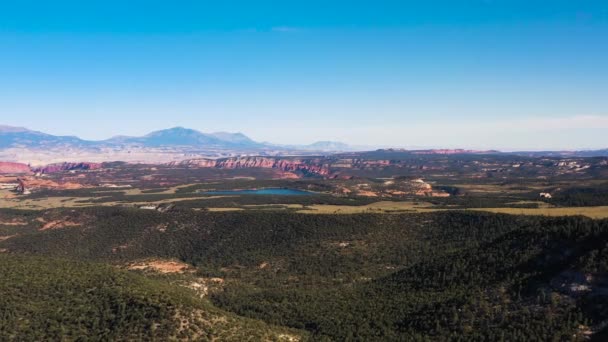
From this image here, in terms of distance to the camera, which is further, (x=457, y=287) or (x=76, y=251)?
(x=76, y=251)

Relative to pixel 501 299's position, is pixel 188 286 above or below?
below

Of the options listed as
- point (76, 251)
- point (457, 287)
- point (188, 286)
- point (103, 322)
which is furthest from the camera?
point (76, 251)

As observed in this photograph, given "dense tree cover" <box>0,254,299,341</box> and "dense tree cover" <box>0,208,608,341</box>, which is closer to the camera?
"dense tree cover" <box>0,254,299,341</box>

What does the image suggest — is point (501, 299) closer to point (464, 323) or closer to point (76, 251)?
point (464, 323)

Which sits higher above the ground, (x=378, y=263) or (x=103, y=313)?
(x=103, y=313)

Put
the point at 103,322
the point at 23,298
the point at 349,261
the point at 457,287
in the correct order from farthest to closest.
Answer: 1. the point at 349,261
2. the point at 457,287
3. the point at 23,298
4. the point at 103,322

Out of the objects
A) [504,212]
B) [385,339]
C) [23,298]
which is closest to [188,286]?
[23,298]

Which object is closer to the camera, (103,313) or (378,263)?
(103,313)

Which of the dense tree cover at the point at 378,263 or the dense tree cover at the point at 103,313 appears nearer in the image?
the dense tree cover at the point at 103,313
